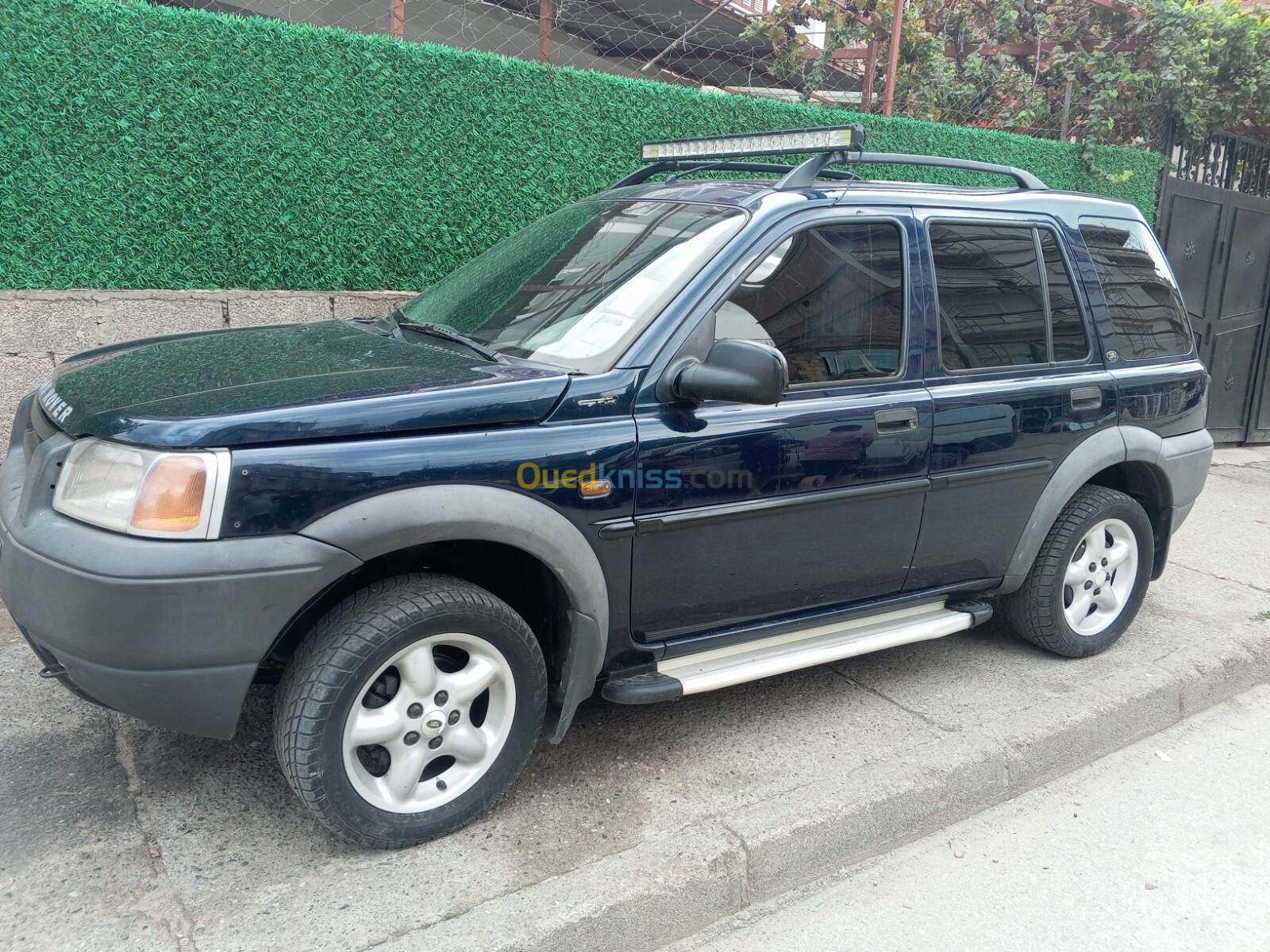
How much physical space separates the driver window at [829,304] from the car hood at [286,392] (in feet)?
2.43

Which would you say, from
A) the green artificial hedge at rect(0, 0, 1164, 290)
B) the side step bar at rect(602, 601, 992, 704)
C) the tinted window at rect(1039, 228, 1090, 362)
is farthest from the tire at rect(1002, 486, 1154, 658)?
the green artificial hedge at rect(0, 0, 1164, 290)

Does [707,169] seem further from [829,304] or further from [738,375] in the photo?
[738,375]

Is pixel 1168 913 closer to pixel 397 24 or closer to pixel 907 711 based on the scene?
pixel 907 711

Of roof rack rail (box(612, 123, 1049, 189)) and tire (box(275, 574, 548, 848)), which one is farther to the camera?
roof rack rail (box(612, 123, 1049, 189))

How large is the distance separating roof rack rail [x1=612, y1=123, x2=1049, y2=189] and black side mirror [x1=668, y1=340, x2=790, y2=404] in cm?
88

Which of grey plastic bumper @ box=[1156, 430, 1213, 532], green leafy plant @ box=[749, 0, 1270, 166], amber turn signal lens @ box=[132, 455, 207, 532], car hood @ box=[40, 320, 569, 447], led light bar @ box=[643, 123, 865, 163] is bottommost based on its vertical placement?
grey plastic bumper @ box=[1156, 430, 1213, 532]

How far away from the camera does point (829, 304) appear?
3.37 metres

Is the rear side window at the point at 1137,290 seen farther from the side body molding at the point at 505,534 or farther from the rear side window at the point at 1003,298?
the side body molding at the point at 505,534

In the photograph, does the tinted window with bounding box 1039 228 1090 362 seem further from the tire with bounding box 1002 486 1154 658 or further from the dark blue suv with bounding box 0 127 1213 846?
the tire with bounding box 1002 486 1154 658

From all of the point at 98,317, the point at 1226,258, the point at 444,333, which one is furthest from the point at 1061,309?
the point at 1226,258

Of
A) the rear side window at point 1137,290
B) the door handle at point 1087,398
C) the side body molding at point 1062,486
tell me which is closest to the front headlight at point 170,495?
the side body molding at point 1062,486

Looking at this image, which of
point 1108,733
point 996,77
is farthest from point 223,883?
point 996,77

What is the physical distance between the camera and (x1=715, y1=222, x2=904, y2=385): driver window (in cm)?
323

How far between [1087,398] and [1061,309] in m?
0.36
